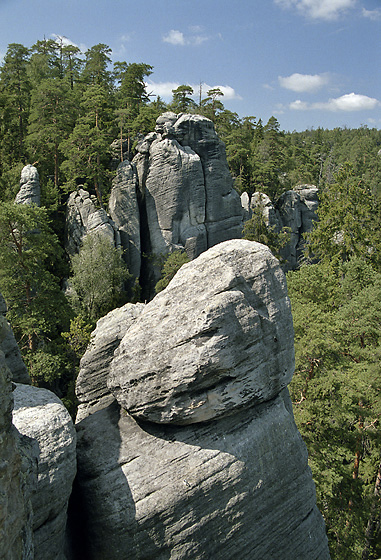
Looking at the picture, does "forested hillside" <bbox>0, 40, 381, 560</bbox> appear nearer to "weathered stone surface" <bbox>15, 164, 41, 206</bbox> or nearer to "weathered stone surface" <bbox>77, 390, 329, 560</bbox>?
"weathered stone surface" <bbox>15, 164, 41, 206</bbox>

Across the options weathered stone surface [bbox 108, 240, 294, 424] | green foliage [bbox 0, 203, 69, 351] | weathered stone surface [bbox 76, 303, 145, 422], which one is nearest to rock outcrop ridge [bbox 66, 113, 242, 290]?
green foliage [bbox 0, 203, 69, 351]

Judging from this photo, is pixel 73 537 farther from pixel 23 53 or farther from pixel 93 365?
pixel 23 53

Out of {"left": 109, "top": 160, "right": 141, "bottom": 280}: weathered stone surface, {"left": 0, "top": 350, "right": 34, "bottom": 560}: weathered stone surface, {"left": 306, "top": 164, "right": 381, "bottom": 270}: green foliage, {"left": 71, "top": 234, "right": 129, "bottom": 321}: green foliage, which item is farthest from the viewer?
{"left": 109, "top": 160, "right": 141, "bottom": 280}: weathered stone surface

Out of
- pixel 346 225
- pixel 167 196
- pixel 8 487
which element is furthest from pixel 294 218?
pixel 8 487

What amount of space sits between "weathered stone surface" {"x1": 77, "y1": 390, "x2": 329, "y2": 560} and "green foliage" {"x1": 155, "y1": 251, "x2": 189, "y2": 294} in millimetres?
19695

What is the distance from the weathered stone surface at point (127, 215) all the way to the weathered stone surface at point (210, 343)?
22.9 metres

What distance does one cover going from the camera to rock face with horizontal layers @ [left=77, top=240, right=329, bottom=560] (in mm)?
7855

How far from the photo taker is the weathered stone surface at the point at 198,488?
7.77 m

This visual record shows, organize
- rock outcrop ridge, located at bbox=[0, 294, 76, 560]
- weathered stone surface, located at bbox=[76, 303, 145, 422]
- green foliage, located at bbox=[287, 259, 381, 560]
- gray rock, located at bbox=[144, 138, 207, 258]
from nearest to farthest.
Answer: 1. rock outcrop ridge, located at bbox=[0, 294, 76, 560]
2. weathered stone surface, located at bbox=[76, 303, 145, 422]
3. green foliage, located at bbox=[287, 259, 381, 560]
4. gray rock, located at bbox=[144, 138, 207, 258]

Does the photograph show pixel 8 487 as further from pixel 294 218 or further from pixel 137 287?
pixel 294 218

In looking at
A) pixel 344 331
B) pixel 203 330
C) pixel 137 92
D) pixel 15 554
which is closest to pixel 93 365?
pixel 203 330

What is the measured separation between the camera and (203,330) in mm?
8094

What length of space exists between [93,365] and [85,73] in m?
44.2

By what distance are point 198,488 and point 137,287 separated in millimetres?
23869
